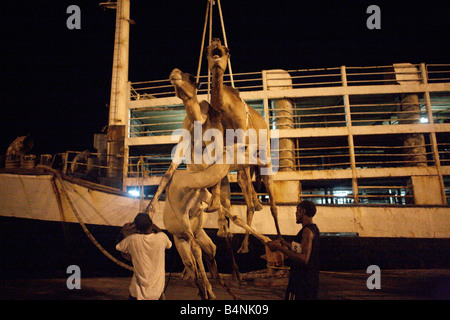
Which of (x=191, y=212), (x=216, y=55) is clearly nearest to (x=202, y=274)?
(x=191, y=212)

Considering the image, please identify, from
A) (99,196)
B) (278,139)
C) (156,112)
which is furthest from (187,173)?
(156,112)

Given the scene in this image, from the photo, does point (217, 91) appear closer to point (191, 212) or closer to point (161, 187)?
point (161, 187)

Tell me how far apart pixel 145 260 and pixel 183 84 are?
218cm

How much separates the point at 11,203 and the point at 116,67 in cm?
754

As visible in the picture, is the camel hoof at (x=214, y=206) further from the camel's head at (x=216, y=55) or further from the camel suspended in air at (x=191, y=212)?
the camel's head at (x=216, y=55)

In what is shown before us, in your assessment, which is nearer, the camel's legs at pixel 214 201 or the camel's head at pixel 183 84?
the camel's head at pixel 183 84

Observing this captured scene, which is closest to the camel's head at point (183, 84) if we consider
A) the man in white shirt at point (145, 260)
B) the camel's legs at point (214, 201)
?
the camel's legs at point (214, 201)

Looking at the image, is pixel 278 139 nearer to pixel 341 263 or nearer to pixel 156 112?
pixel 341 263

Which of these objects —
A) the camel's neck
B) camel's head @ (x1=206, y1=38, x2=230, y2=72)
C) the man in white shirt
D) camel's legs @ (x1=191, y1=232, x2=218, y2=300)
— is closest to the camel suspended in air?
camel's legs @ (x1=191, y1=232, x2=218, y2=300)

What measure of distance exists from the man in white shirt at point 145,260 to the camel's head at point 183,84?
5.32ft

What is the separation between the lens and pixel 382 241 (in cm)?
854

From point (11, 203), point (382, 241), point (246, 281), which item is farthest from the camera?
point (382, 241)

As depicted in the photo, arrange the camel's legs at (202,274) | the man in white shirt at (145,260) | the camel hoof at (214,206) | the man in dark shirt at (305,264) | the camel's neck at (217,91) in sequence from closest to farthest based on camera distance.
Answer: the man in dark shirt at (305,264) → the man in white shirt at (145,260) → the camel's neck at (217,91) → the camel hoof at (214,206) → the camel's legs at (202,274)

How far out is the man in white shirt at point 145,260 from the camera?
10.0ft
